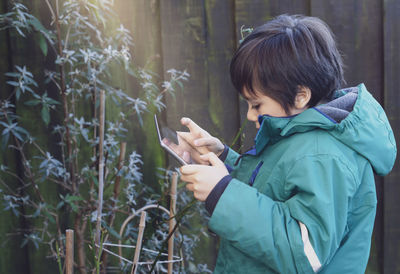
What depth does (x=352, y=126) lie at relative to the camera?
1125 mm

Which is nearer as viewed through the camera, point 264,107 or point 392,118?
point 264,107

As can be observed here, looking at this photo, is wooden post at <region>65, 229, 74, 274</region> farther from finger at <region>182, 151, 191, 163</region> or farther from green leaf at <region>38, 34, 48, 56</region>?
green leaf at <region>38, 34, 48, 56</region>

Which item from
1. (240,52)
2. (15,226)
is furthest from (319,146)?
(15,226)

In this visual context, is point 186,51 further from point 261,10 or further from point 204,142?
point 204,142

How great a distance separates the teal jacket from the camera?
1.03 meters

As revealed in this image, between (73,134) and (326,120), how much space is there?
1.01m

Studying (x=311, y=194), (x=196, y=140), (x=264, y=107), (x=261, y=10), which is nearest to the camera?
(x=311, y=194)

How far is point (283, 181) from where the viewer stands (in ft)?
3.75

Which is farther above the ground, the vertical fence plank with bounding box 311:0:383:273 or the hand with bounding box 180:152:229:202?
the vertical fence plank with bounding box 311:0:383:273

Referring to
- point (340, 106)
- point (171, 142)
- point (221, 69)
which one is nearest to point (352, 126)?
point (340, 106)

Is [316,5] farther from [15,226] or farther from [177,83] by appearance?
[15,226]

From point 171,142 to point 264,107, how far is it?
0.29 metres

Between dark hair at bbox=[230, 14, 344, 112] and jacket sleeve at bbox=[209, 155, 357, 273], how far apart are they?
24cm

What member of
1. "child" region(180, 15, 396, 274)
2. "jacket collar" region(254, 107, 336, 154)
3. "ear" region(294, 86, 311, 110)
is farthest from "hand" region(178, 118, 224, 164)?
"ear" region(294, 86, 311, 110)
